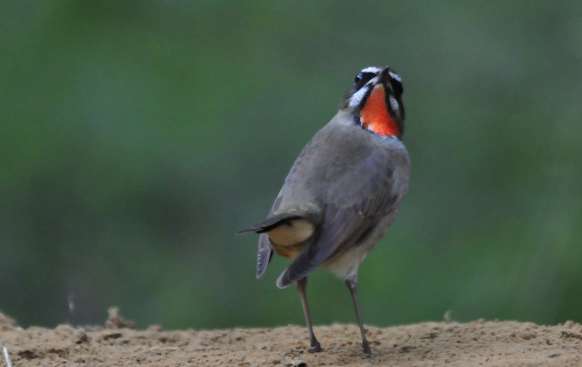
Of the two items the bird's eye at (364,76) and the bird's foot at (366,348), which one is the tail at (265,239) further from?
the bird's eye at (364,76)

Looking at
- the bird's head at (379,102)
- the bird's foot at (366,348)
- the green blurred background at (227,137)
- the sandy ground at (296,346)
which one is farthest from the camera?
the green blurred background at (227,137)

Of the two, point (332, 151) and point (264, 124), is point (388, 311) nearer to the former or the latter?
point (264, 124)

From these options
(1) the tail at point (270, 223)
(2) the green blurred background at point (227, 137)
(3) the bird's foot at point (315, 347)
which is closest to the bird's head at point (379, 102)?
(1) the tail at point (270, 223)

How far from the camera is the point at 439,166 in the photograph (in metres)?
14.3

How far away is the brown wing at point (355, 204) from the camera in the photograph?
833cm

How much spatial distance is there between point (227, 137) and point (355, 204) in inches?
240

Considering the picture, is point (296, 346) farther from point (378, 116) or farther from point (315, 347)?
point (378, 116)

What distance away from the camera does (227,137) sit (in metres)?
14.6

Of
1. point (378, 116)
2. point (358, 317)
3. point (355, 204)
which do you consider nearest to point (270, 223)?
point (355, 204)

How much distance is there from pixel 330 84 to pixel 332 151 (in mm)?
5867

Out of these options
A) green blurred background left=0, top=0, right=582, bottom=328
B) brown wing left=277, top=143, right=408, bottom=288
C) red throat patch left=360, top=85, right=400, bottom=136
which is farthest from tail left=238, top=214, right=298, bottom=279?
green blurred background left=0, top=0, right=582, bottom=328

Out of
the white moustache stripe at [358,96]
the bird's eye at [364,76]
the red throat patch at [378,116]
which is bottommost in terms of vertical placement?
the red throat patch at [378,116]

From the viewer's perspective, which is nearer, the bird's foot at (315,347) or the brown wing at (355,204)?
the brown wing at (355,204)

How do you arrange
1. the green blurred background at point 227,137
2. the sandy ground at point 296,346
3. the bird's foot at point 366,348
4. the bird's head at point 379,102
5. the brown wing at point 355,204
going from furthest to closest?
the green blurred background at point 227,137
the bird's head at point 379,102
the bird's foot at point 366,348
the brown wing at point 355,204
the sandy ground at point 296,346
